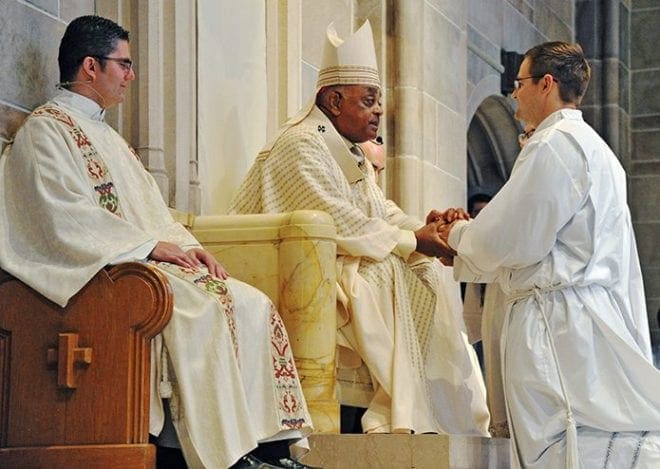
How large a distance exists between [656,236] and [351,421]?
24.5 ft

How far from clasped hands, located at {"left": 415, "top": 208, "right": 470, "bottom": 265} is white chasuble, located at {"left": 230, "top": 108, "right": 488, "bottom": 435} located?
0.06m

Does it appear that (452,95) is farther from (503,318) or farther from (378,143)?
(503,318)

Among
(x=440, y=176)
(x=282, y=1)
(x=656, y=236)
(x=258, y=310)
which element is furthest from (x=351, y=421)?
(x=656, y=236)

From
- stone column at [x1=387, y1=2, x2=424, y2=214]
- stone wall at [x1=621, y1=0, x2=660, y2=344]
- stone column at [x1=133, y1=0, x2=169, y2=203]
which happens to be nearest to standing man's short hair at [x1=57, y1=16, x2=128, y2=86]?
stone column at [x1=133, y1=0, x2=169, y2=203]

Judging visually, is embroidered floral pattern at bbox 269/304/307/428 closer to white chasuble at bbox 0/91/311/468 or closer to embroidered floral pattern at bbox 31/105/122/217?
white chasuble at bbox 0/91/311/468

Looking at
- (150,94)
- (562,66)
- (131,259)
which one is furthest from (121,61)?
(562,66)

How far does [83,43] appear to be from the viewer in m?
5.56

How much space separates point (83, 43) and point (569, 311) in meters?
2.16

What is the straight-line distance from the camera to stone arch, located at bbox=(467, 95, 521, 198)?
12.3m

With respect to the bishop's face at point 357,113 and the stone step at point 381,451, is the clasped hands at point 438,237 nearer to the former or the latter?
the bishop's face at point 357,113

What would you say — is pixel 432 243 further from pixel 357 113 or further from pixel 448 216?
pixel 357 113

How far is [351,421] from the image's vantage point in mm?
6574

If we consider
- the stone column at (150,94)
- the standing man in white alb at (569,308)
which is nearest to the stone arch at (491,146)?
the stone column at (150,94)

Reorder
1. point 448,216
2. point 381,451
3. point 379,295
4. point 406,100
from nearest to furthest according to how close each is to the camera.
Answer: point 381,451 → point 379,295 → point 448,216 → point 406,100
